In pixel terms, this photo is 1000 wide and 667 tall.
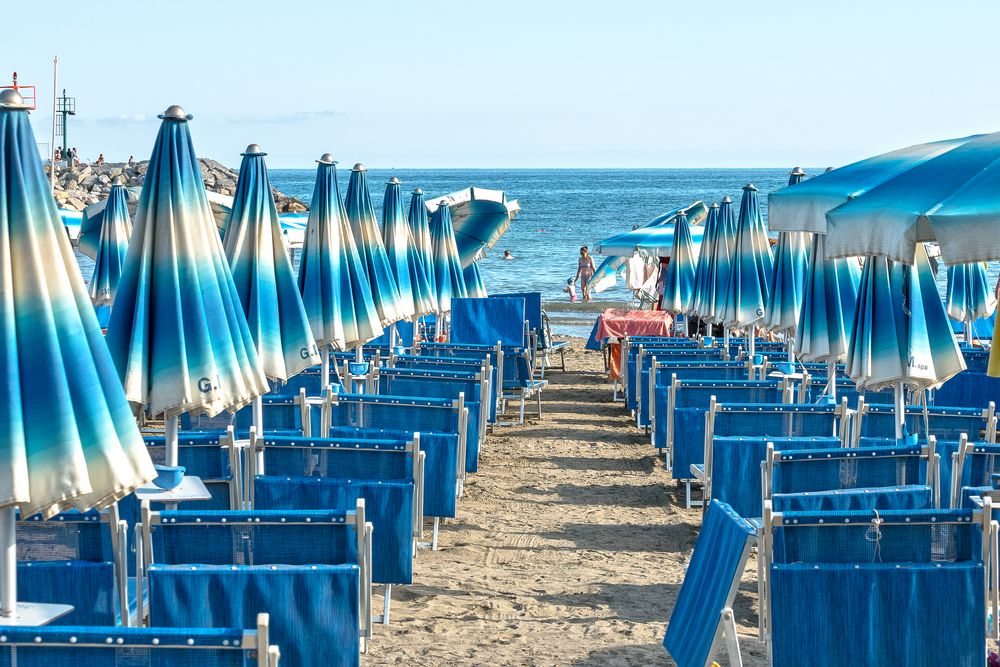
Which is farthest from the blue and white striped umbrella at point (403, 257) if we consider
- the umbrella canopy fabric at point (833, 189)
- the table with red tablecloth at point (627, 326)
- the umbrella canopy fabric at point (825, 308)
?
the umbrella canopy fabric at point (833, 189)

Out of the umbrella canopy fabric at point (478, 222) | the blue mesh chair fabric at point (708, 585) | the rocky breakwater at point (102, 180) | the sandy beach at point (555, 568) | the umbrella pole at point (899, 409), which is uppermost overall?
the rocky breakwater at point (102, 180)

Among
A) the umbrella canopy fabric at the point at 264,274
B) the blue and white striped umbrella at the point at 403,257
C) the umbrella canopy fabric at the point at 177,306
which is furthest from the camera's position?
the blue and white striped umbrella at the point at 403,257

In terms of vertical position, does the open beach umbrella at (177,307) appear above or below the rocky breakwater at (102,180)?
below

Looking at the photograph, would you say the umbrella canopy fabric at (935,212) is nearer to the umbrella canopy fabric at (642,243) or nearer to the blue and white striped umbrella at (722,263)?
the blue and white striped umbrella at (722,263)

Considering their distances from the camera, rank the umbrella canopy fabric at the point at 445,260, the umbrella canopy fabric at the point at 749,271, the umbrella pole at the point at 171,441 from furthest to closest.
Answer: the umbrella canopy fabric at the point at 445,260 < the umbrella canopy fabric at the point at 749,271 < the umbrella pole at the point at 171,441

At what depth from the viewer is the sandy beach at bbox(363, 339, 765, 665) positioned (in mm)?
5637

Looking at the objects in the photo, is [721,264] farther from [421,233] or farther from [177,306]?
[177,306]

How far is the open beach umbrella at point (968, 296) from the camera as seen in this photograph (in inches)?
581

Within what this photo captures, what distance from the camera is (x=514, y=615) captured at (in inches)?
240

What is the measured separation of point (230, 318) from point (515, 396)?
24.2ft

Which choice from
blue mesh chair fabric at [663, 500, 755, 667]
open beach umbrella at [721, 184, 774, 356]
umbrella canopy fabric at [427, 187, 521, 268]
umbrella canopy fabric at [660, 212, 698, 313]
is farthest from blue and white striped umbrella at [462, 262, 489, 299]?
blue mesh chair fabric at [663, 500, 755, 667]

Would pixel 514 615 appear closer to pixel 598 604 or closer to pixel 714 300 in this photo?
pixel 598 604

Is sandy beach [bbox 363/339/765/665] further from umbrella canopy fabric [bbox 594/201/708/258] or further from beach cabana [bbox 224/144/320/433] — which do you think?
Result: umbrella canopy fabric [bbox 594/201/708/258]

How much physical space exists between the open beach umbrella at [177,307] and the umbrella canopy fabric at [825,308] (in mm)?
3985
